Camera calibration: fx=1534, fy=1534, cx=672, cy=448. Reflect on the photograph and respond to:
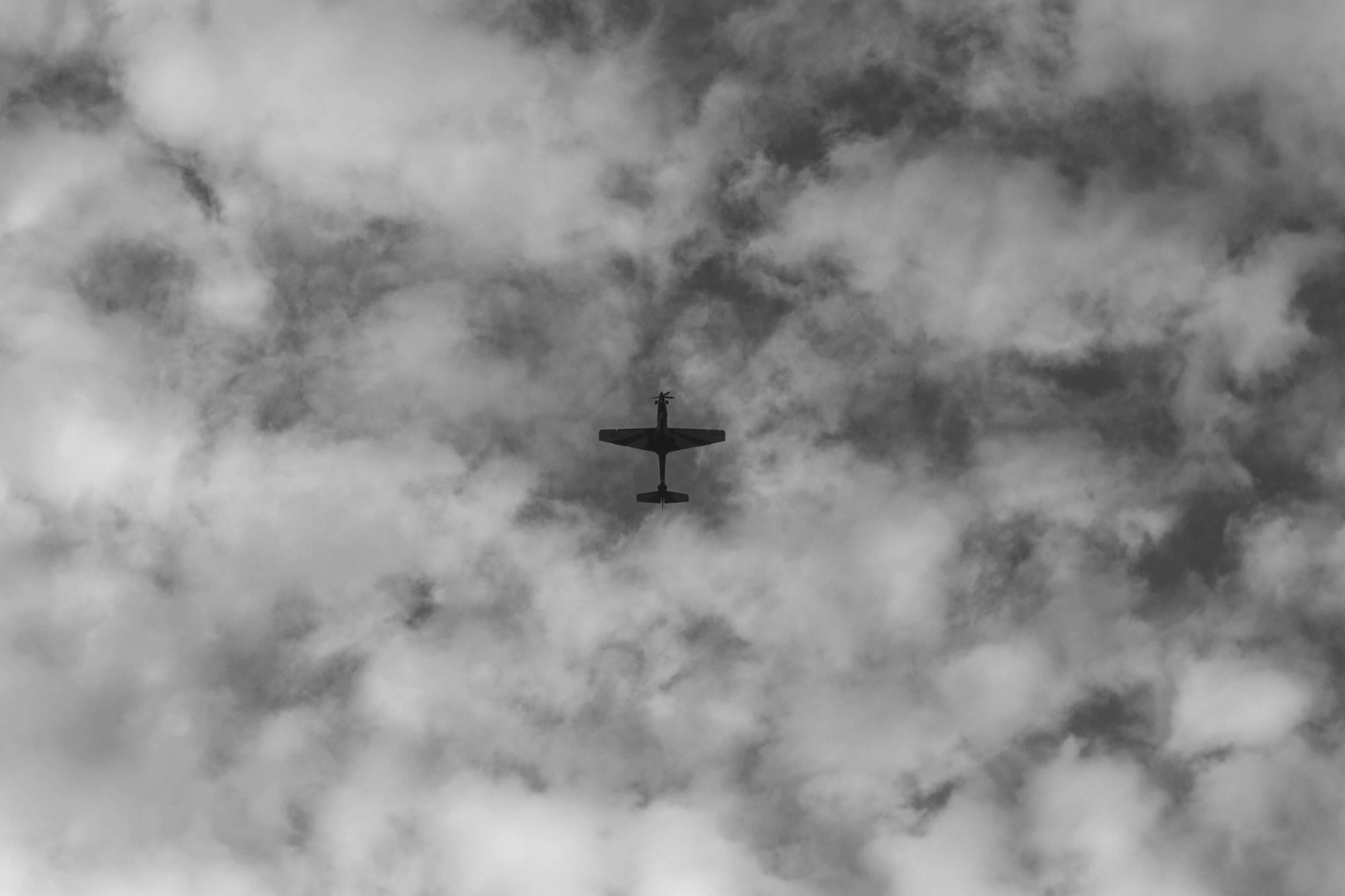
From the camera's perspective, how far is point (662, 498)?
639ft

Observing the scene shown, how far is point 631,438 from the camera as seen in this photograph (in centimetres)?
18925

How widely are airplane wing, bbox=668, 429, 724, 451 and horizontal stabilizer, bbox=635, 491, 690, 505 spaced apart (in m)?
8.22

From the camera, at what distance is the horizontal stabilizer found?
194875 mm

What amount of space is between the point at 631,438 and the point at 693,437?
25.0 feet

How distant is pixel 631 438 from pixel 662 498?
10.2 m

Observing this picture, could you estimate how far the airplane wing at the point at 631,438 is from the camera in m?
188

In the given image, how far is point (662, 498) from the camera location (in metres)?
195

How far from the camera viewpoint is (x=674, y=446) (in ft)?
620

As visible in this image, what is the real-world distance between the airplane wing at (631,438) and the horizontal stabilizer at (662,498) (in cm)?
754

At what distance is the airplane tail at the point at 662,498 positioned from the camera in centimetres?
19488

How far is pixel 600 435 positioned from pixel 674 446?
9.41 metres

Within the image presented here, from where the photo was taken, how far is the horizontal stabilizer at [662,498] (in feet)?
639

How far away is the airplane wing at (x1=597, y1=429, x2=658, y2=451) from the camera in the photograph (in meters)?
188

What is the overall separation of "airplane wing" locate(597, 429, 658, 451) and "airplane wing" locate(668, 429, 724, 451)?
251cm
